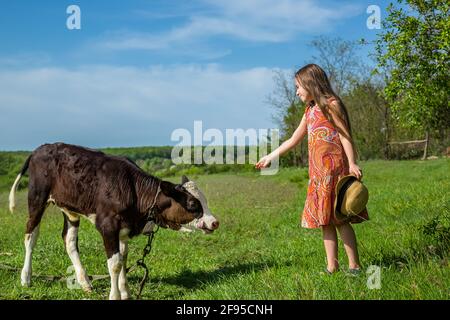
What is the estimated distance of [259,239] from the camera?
11.4m

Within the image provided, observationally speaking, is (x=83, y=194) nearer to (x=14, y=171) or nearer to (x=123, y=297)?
(x=123, y=297)

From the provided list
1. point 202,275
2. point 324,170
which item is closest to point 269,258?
point 202,275

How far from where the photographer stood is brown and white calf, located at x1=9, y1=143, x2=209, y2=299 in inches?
245

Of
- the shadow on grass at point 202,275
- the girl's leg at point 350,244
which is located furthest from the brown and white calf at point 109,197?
the girl's leg at point 350,244

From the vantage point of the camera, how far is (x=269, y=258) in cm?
865

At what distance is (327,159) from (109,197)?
2714 mm

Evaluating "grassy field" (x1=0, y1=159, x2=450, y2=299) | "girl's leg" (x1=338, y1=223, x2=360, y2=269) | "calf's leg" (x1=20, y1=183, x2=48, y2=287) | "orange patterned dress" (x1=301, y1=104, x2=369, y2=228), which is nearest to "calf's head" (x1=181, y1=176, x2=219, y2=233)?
"grassy field" (x1=0, y1=159, x2=450, y2=299)

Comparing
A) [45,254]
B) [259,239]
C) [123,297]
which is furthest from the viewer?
[259,239]

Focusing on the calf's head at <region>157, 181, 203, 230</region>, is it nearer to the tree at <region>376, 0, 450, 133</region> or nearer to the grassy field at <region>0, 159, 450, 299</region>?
the grassy field at <region>0, 159, 450, 299</region>

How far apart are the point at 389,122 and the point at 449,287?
47.0 m

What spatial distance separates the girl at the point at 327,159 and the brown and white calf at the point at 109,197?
1.22m

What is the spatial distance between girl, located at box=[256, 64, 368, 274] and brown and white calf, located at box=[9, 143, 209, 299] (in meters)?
1.22

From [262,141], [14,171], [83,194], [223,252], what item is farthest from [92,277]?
[262,141]

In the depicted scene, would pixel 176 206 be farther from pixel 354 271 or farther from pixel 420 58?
pixel 420 58
